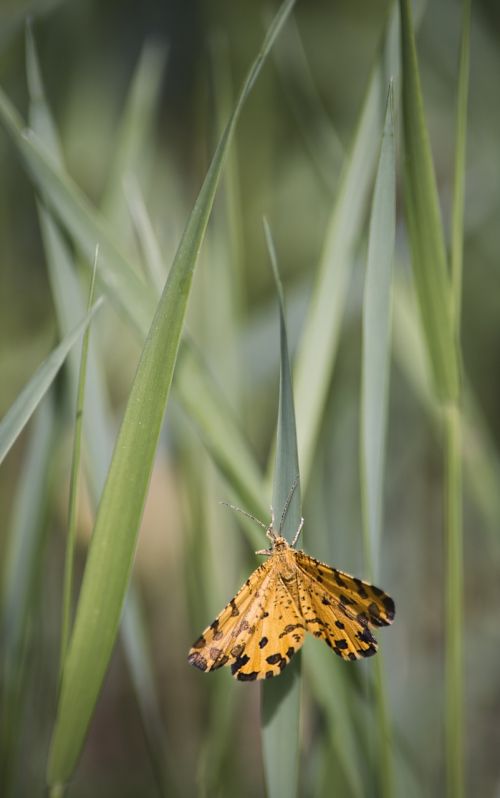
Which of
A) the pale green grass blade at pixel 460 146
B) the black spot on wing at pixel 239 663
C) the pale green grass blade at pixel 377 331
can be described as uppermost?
the pale green grass blade at pixel 460 146

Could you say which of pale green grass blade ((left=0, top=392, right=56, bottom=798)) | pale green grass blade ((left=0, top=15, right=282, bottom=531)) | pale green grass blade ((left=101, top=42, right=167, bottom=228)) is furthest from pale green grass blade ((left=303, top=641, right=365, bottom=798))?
pale green grass blade ((left=101, top=42, right=167, bottom=228))

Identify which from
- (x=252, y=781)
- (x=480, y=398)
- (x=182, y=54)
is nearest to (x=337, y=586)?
(x=252, y=781)

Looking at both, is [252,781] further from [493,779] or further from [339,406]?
[339,406]

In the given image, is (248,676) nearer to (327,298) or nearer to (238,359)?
(327,298)

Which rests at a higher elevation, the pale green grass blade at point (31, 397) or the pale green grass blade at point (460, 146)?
the pale green grass blade at point (460, 146)

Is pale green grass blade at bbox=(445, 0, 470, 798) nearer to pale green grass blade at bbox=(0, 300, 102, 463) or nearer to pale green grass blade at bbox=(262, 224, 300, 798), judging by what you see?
pale green grass blade at bbox=(262, 224, 300, 798)

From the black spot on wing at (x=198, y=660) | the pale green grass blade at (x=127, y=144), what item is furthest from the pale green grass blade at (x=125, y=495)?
the pale green grass blade at (x=127, y=144)

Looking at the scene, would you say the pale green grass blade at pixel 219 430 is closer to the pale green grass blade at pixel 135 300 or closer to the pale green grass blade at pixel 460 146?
the pale green grass blade at pixel 135 300

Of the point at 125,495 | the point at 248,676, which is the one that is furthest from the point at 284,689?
the point at 125,495
